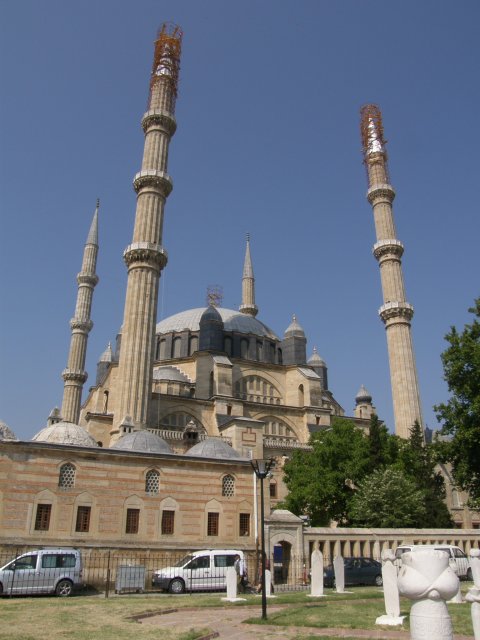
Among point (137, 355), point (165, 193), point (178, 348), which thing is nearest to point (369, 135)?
point (165, 193)

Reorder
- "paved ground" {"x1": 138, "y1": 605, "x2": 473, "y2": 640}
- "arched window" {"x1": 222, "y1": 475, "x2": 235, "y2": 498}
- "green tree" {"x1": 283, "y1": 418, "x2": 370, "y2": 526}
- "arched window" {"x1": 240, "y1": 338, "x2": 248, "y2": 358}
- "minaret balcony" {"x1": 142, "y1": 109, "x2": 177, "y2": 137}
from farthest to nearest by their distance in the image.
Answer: "arched window" {"x1": 240, "y1": 338, "x2": 248, "y2": 358}
"minaret balcony" {"x1": 142, "y1": 109, "x2": 177, "y2": 137}
"green tree" {"x1": 283, "y1": 418, "x2": 370, "y2": 526}
"arched window" {"x1": 222, "y1": 475, "x2": 235, "y2": 498}
"paved ground" {"x1": 138, "y1": 605, "x2": 473, "y2": 640}

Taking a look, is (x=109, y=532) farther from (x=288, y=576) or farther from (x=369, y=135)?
(x=369, y=135)

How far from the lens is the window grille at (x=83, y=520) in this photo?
17.1 metres

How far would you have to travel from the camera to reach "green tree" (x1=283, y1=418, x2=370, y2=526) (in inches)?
1083

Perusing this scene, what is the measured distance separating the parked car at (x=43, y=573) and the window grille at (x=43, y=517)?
9.45 feet

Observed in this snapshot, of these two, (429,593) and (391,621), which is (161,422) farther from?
(429,593)

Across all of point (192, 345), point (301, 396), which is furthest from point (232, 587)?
point (192, 345)

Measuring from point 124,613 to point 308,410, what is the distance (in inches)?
1236

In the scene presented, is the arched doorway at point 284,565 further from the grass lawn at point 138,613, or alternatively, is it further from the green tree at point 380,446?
the green tree at point 380,446

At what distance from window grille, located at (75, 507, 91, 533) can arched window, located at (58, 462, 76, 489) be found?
0.80 m

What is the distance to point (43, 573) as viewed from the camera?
1349cm

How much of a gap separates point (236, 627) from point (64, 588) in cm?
702

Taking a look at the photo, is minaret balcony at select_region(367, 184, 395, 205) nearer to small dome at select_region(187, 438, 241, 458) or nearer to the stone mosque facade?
the stone mosque facade

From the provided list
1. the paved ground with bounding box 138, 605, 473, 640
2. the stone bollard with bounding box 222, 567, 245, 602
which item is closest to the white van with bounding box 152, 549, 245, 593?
the stone bollard with bounding box 222, 567, 245, 602
